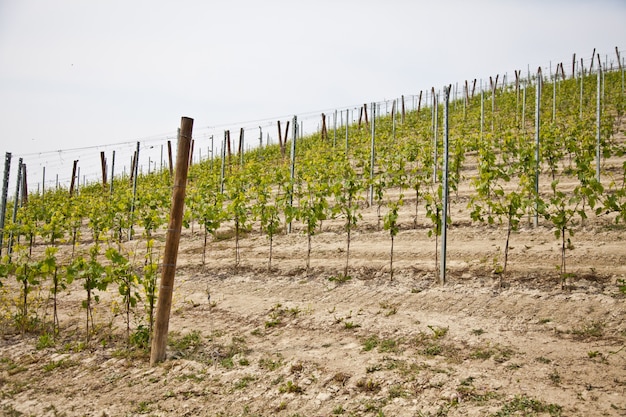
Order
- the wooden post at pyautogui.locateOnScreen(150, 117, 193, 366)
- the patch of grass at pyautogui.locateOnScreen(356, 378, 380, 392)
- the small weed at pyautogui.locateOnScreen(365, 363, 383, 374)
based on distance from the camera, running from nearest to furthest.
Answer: the patch of grass at pyautogui.locateOnScreen(356, 378, 380, 392) < the small weed at pyautogui.locateOnScreen(365, 363, 383, 374) < the wooden post at pyautogui.locateOnScreen(150, 117, 193, 366)

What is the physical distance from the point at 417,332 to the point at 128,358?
350cm

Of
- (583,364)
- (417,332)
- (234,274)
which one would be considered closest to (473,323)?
(417,332)

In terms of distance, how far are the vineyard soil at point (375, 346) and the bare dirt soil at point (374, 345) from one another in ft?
0.06

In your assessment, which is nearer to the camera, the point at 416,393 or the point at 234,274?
the point at 416,393

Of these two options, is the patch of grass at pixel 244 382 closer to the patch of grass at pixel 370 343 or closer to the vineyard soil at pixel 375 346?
the vineyard soil at pixel 375 346

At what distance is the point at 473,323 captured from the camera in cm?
573

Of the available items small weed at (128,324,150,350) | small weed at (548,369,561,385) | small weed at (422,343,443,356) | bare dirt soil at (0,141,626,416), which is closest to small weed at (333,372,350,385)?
bare dirt soil at (0,141,626,416)

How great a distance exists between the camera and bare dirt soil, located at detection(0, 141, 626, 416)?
162 inches

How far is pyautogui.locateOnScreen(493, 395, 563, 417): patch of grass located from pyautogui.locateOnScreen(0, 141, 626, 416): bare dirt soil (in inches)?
0.6

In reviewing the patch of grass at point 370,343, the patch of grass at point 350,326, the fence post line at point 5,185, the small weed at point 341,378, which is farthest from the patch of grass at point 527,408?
the fence post line at point 5,185

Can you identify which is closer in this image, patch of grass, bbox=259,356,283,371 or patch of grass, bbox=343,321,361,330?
patch of grass, bbox=259,356,283,371

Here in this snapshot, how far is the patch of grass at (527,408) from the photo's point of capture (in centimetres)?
360

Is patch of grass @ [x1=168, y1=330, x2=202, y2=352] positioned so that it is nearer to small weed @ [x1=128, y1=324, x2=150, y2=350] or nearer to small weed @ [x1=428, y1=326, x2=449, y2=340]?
small weed @ [x1=128, y1=324, x2=150, y2=350]

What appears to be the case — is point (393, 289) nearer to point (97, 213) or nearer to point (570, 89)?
point (97, 213)
